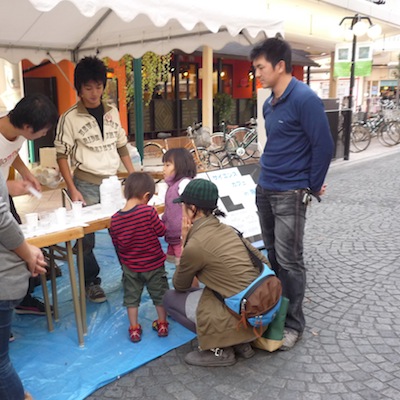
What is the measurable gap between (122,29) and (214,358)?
13.2 ft

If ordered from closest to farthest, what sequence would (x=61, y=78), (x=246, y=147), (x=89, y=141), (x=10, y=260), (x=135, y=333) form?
(x=10, y=260)
(x=135, y=333)
(x=89, y=141)
(x=61, y=78)
(x=246, y=147)

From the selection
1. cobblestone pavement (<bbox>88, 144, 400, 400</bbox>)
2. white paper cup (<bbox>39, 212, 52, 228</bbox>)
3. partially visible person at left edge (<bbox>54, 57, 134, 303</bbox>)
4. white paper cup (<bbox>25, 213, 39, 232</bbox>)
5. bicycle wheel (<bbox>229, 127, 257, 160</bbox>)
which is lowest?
cobblestone pavement (<bbox>88, 144, 400, 400</bbox>)

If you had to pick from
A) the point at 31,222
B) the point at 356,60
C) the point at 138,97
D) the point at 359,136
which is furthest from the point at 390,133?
the point at 31,222

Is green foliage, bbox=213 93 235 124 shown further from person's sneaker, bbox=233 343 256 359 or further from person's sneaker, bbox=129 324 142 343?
person's sneaker, bbox=233 343 256 359

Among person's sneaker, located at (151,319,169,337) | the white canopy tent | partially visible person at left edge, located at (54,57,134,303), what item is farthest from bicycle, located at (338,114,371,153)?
person's sneaker, located at (151,319,169,337)

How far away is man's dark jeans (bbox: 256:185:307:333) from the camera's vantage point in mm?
2975

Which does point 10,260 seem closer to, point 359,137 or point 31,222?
point 31,222

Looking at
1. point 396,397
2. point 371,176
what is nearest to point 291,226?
→ point 396,397

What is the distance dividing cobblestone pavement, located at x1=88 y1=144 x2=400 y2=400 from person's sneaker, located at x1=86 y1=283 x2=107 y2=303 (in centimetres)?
104

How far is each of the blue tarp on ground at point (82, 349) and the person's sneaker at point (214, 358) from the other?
26 centimetres

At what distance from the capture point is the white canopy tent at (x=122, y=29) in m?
3.66

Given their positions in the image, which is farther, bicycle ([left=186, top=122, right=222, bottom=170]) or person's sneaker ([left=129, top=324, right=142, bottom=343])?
bicycle ([left=186, top=122, right=222, bottom=170])

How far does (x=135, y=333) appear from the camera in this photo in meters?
3.25

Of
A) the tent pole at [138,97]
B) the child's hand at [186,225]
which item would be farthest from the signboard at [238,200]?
the tent pole at [138,97]
